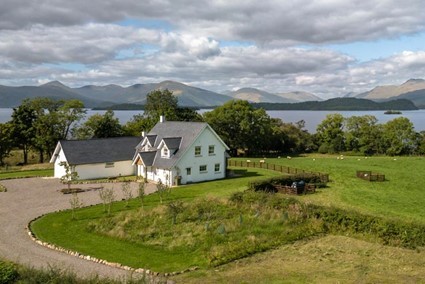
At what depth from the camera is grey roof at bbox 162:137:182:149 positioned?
4503 centimetres

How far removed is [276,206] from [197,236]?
7.36m

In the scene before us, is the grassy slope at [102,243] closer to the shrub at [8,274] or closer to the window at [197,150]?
the shrub at [8,274]

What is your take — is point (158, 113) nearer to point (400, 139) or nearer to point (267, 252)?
point (400, 139)

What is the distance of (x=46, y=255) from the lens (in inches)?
849

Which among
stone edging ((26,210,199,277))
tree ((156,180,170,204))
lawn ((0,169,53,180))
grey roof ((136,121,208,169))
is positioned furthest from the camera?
lawn ((0,169,53,180))

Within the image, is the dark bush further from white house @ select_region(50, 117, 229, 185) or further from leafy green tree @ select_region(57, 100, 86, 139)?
leafy green tree @ select_region(57, 100, 86, 139)

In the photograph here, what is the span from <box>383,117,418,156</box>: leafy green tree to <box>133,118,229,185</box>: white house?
5146 cm

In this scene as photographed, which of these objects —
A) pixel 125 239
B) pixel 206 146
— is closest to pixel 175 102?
pixel 206 146

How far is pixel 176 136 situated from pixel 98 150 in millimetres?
10384

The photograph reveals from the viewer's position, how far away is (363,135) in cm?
8900

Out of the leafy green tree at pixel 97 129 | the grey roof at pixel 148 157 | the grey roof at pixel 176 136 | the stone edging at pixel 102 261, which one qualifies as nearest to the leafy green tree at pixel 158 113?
the leafy green tree at pixel 97 129

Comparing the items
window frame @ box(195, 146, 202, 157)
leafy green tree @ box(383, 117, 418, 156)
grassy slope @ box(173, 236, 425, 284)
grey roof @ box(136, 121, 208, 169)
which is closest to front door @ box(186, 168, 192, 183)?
window frame @ box(195, 146, 202, 157)

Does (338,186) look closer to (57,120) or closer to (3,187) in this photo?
(3,187)

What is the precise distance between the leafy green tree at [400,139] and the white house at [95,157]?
57.8 metres
